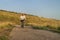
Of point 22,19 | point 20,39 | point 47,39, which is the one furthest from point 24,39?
point 22,19

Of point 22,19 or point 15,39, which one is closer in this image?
point 15,39

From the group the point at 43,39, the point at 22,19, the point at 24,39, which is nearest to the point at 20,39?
the point at 24,39

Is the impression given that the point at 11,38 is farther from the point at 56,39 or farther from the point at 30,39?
the point at 56,39

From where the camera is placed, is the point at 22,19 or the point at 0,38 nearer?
the point at 0,38

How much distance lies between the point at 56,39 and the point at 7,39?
3.60m

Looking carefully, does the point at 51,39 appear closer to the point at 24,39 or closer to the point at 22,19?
the point at 24,39

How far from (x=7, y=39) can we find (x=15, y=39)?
56 centimetres

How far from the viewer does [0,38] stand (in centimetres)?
1820

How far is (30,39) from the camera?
60.5 feet

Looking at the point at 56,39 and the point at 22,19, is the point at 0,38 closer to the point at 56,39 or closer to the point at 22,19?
the point at 56,39

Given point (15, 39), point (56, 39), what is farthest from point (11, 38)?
point (56, 39)

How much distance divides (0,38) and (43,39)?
9.97 ft

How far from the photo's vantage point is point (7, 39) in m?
18.2

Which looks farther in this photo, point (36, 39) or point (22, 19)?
point (22, 19)
